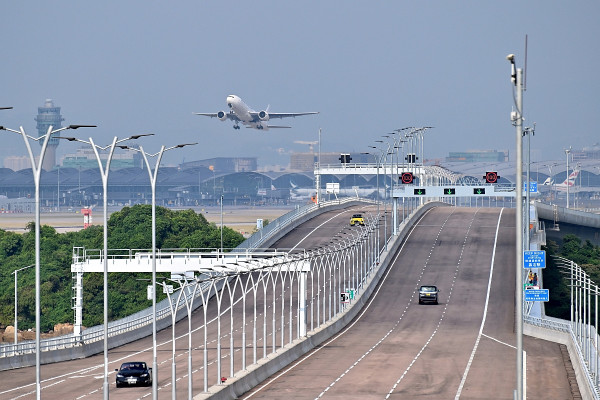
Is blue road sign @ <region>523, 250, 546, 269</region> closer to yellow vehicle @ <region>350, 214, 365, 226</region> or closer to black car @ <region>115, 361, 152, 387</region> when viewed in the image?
black car @ <region>115, 361, 152, 387</region>

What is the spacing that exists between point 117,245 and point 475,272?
77500mm

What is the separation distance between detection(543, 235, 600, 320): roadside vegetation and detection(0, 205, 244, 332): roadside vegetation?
45548 mm

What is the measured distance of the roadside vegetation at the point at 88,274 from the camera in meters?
147

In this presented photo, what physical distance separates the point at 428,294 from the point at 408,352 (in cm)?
2905

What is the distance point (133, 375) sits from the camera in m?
61.2

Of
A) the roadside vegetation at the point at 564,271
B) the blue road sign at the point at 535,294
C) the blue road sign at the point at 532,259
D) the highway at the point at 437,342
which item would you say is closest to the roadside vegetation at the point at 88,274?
the highway at the point at 437,342

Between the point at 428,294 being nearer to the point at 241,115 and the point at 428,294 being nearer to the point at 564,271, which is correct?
the point at 564,271

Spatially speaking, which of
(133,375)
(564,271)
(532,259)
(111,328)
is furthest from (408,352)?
(564,271)

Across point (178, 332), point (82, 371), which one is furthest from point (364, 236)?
point (82, 371)

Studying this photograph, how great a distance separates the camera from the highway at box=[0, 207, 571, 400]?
58656 millimetres

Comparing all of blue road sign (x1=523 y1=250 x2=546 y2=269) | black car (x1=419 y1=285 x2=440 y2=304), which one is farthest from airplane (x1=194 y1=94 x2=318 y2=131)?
blue road sign (x1=523 y1=250 x2=546 y2=269)

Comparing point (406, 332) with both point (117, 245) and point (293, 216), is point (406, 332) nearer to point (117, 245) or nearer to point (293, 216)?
point (293, 216)

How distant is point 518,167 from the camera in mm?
38625

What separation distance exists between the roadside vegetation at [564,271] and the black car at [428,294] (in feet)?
79.8
